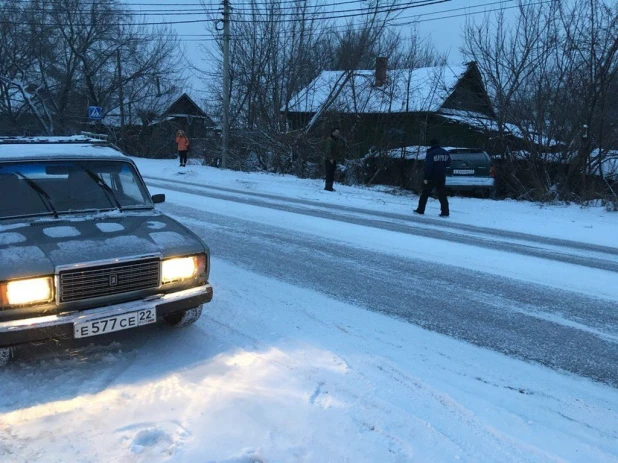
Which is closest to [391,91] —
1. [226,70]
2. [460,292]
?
[226,70]

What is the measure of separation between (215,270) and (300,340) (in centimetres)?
231

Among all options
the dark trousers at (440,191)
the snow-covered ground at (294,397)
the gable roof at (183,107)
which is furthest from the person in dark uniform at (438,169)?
the gable roof at (183,107)

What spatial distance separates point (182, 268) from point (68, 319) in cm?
90

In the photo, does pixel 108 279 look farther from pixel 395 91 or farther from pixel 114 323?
pixel 395 91

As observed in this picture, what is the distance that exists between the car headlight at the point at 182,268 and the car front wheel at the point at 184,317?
0.35 metres

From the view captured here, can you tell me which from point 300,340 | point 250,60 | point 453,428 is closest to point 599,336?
point 453,428

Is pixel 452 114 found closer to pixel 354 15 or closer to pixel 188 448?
pixel 354 15

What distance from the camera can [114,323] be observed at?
11.9 feet

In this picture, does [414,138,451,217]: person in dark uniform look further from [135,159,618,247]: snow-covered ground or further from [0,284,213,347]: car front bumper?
[0,284,213,347]: car front bumper

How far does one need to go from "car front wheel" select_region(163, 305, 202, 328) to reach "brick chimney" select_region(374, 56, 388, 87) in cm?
1826

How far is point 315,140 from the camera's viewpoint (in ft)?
70.9

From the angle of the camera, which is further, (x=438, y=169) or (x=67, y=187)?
(x=438, y=169)

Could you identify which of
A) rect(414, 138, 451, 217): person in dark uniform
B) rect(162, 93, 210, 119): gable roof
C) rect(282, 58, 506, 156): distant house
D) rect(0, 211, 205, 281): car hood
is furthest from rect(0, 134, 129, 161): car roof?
rect(162, 93, 210, 119): gable roof

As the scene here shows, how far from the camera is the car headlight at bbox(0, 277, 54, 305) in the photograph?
10.7 ft
